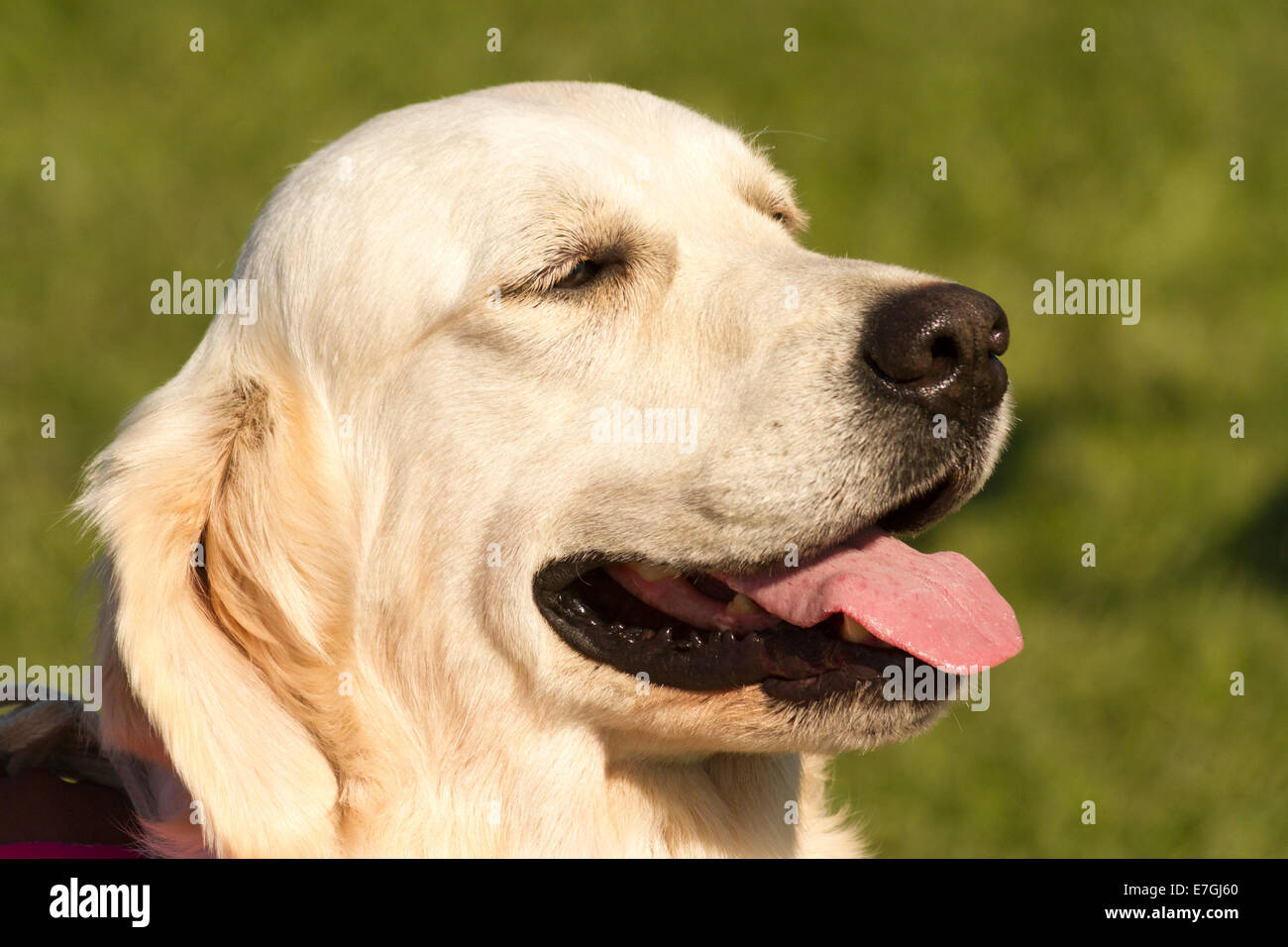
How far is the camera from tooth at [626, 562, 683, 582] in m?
2.86

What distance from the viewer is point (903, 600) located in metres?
2.72

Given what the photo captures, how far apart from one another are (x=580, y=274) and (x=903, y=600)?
38.3 inches

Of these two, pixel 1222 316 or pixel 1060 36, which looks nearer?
pixel 1222 316

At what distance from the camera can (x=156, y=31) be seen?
33.9 ft

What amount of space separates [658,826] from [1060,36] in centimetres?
811

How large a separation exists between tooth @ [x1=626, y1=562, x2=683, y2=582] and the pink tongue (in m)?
0.11

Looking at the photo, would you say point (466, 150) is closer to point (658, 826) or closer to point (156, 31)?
point (658, 826)

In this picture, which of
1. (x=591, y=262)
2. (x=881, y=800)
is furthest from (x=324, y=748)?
(x=881, y=800)

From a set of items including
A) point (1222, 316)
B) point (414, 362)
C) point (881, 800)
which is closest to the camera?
point (414, 362)
